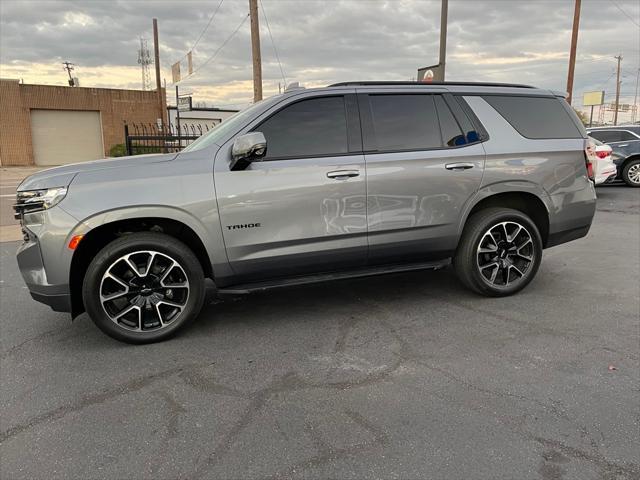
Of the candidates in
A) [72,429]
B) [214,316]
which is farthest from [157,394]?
[214,316]

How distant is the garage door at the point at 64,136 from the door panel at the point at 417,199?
31.4m

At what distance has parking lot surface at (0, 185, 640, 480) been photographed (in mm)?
2398

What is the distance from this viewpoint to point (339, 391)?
3027mm

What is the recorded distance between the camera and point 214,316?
437 centimetres

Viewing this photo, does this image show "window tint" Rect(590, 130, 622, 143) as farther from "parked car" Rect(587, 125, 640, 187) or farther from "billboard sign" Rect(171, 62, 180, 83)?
"billboard sign" Rect(171, 62, 180, 83)

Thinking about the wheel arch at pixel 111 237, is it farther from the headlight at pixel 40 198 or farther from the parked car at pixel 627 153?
the parked car at pixel 627 153

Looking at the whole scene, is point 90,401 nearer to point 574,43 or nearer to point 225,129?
point 225,129

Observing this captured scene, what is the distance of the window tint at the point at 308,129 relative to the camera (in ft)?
12.8

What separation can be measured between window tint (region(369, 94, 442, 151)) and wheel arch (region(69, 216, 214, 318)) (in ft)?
5.61

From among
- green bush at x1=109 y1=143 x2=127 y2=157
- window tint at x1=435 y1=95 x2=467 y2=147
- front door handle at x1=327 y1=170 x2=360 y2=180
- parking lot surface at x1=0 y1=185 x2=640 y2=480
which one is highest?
green bush at x1=109 y1=143 x2=127 y2=157

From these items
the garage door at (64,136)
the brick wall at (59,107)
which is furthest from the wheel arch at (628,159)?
the brick wall at (59,107)

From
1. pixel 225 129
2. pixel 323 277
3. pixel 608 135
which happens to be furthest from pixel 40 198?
pixel 608 135

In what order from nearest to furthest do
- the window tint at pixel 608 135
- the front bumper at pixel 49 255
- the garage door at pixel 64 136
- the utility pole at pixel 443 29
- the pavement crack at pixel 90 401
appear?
the pavement crack at pixel 90 401, the front bumper at pixel 49 255, the window tint at pixel 608 135, the utility pole at pixel 443 29, the garage door at pixel 64 136

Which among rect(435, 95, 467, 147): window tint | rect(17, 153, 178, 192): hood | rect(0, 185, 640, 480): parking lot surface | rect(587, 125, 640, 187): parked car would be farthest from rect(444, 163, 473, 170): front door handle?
rect(587, 125, 640, 187): parked car
